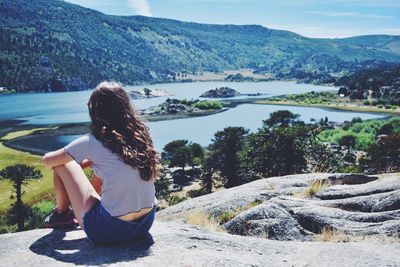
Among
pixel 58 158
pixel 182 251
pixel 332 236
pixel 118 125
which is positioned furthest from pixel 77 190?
pixel 332 236

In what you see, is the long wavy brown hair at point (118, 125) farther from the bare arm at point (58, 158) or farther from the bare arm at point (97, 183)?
the bare arm at point (97, 183)

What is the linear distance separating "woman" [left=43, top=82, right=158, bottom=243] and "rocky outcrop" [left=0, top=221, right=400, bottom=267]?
16.4 inches

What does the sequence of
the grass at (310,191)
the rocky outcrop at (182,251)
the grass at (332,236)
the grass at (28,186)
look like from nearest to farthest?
1. the rocky outcrop at (182,251)
2. the grass at (332,236)
3. the grass at (310,191)
4. the grass at (28,186)

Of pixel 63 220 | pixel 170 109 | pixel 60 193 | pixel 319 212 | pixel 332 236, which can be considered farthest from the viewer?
pixel 170 109

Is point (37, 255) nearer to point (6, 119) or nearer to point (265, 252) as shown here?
point (265, 252)

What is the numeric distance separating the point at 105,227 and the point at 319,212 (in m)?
5.34

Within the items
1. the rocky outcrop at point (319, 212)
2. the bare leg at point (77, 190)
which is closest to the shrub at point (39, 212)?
the rocky outcrop at point (319, 212)

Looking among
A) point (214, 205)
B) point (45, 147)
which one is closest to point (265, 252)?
point (214, 205)

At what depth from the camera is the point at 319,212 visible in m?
10.2

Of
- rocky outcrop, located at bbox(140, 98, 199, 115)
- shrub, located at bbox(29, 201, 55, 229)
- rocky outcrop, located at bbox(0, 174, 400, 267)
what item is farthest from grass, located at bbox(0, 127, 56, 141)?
rocky outcrop, located at bbox(0, 174, 400, 267)

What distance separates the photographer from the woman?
7004 mm

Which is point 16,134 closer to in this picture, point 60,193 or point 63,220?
point 63,220

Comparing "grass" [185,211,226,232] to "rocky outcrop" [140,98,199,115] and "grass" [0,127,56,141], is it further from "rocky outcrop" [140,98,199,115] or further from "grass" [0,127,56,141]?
"rocky outcrop" [140,98,199,115]

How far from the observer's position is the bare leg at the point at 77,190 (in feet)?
23.8
